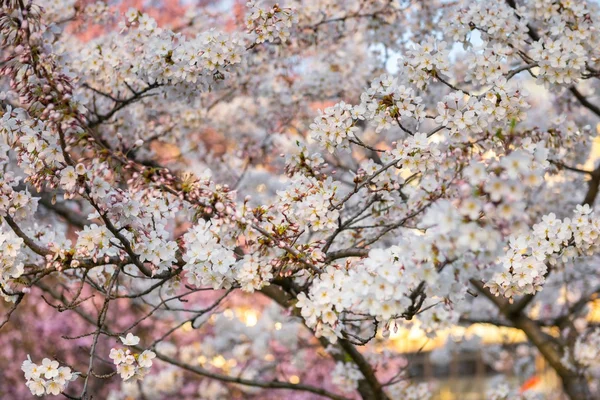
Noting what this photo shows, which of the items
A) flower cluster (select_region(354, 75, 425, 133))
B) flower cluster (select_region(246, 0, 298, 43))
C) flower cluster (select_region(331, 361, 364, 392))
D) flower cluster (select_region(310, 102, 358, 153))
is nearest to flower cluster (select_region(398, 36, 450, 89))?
flower cluster (select_region(354, 75, 425, 133))

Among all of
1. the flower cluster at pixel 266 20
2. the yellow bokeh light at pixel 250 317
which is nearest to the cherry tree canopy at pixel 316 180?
the flower cluster at pixel 266 20

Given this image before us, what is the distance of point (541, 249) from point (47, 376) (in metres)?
1.86

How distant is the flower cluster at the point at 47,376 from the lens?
7.36ft

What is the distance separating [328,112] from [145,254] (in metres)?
0.88

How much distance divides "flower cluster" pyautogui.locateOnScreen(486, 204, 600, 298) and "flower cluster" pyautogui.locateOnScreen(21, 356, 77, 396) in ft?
5.25

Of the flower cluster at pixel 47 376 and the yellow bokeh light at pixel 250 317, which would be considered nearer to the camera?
the flower cluster at pixel 47 376

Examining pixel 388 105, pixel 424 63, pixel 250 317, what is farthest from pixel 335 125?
pixel 250 317

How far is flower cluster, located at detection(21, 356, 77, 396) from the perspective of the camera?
2.24 metres

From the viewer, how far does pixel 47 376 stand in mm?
2240

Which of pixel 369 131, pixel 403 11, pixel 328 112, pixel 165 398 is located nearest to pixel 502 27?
pixel 328 112

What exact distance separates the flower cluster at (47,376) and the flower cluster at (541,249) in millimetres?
1602

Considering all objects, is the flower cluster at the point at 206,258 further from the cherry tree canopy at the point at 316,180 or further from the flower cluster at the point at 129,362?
the flower cluster at the point at 129,362

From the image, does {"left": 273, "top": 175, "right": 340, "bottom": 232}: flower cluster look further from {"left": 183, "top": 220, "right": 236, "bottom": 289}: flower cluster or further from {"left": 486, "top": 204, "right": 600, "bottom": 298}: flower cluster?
{"left": 486, "top": 204, "right": 600, "bottom": 298}: flower cluster

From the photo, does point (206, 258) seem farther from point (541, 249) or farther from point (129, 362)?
point (541, 249)
